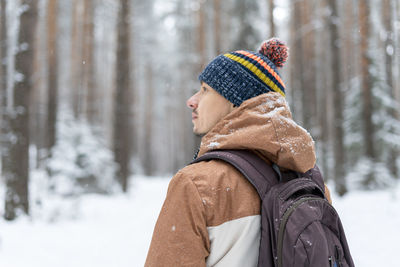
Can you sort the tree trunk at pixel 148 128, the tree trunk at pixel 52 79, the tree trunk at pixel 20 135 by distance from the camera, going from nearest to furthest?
1. the tree trunk at pixel 20 135
2. the tree trunk at pixel 52 79
3. the tree trunk at pixel 148 128

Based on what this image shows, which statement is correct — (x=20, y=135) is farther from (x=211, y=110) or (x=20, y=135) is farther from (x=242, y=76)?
(x=242, y=76)

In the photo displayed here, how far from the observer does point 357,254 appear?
218 inches

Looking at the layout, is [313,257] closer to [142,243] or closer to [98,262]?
[98,262]

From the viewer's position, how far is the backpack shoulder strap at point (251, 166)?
1442mm

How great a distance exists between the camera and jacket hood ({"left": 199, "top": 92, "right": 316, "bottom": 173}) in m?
1.50

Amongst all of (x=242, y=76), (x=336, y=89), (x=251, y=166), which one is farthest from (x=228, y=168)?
(x=336, y=89)

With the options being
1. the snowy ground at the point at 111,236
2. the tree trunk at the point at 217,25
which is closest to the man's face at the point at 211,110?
the snowy ground at the point at 111,236

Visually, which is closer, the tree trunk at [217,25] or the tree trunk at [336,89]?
the tree trunk at [336,89]

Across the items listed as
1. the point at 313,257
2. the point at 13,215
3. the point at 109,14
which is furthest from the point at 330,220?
the point at 109,14

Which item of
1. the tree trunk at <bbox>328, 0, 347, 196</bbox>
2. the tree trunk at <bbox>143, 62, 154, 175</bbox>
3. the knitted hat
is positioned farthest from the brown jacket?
the tree trunk at <bbox>143, 62, 154, 175</bbox>

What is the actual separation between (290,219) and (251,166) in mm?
264

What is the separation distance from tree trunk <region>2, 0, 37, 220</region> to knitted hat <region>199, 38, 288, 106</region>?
708cm

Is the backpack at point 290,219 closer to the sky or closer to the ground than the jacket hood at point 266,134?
closer to the ground

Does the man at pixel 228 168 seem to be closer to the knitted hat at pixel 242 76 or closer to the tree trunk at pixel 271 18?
the knitted hat at pixel 242 76
